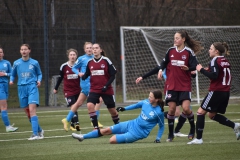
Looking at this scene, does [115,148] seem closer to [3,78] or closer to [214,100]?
[214,100]

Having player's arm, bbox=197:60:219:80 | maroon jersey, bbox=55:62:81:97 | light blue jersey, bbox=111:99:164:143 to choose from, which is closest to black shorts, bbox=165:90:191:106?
light blue jersey, bbox=111:99:164:143

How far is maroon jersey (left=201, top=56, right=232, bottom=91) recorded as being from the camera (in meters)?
10.7

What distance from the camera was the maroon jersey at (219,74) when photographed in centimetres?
1067

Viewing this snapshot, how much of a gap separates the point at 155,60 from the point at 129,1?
3.66 meters

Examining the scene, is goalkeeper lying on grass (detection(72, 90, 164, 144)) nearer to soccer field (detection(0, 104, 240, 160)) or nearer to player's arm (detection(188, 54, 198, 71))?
soccer field (detection(0, 104, 240, 160))

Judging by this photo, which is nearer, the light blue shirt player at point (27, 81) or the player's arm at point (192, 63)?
the player's arm at point (192, 63)

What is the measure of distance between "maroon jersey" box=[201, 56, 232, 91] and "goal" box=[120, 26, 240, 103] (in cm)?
1320

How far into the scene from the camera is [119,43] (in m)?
25.8

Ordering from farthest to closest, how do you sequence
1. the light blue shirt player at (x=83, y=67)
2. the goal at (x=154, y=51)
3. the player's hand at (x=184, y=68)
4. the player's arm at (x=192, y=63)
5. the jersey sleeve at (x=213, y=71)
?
1. the goal at (x=154, y=51)
2. the light blue shirt player at (x=83, y=67)
3. the player's arm at (x=192, y=63)
4. the player's hand at (x=184, y=68)
5. the jersey sleeve at (x=213, y=71)

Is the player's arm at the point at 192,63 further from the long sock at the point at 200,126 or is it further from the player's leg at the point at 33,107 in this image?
the player's leg at the point at 33,107

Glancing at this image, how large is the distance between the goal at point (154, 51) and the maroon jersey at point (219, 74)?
13201mm

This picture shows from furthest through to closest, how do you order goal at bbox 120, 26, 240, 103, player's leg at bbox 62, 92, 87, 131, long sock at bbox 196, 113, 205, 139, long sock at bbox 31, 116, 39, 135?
1. goal at bbox 120, 26, 240, 103
2. player's leg at bbox 62, 92, 87, 131
3. long sock at bbox 31, 116, 39, 135
4. long sock at bbox 196, 113, 205, 139

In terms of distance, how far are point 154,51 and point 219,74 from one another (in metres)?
14.2

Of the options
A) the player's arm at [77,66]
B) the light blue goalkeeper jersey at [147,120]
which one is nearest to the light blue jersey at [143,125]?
the light blue goalkeeper jersey at [147,120]
